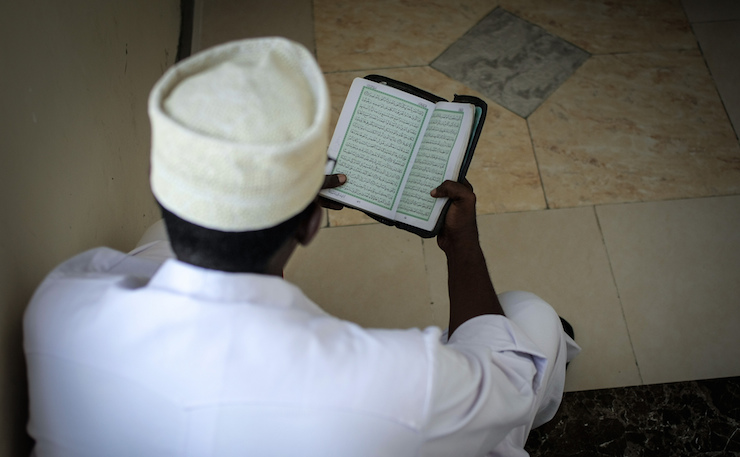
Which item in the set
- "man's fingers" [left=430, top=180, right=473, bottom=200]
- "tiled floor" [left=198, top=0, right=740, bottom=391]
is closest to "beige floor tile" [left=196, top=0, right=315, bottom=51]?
"tiled floor" [left=198, top=0, right=740, bottom=391]

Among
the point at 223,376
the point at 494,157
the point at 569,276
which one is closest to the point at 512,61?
the point at 494,157

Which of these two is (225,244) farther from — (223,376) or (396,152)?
(396,152)

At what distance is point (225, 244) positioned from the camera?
2.61ft

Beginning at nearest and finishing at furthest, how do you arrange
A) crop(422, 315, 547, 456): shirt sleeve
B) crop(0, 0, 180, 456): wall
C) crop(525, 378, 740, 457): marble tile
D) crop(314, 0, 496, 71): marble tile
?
1. crop(422, 315, 547, 456): shirt sleeve
2. crop(0, 0, 180, 456): wall
3. crop(525, 378, 740, 457): marble tile
4. crop(314, 0, 496, 71): marble tile

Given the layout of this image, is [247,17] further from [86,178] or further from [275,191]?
[275,191]

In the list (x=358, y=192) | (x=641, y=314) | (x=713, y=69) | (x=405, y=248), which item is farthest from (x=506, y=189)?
(x=713, y=69)

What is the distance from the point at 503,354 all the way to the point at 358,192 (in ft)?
1.61

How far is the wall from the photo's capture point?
948 millimetres

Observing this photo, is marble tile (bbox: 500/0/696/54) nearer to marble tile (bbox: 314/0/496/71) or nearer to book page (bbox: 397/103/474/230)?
marble tile (bbox: 314/0/496/71)

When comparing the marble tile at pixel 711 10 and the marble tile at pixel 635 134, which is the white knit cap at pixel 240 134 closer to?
the marble tile at pixel 635 134

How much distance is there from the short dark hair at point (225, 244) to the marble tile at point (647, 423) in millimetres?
1131

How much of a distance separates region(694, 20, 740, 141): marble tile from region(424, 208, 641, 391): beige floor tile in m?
0.78

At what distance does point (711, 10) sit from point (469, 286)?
2.07 meters

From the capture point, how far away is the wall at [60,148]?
37.3 inches
